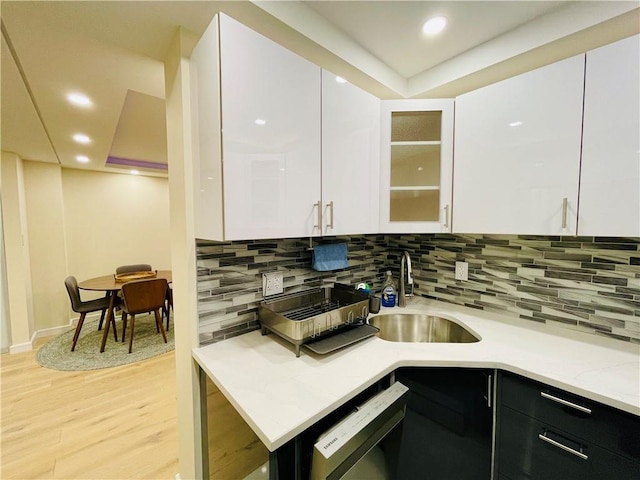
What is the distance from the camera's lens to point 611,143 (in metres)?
1.06

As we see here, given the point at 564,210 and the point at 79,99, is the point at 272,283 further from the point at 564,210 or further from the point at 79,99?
the point at 79,99

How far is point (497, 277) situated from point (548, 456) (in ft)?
2.97

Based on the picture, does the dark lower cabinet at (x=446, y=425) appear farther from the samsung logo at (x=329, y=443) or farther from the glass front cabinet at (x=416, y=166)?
the glass front cabinet at (x=416, y=166)

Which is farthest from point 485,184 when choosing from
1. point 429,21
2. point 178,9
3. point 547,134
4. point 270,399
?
point 178,9

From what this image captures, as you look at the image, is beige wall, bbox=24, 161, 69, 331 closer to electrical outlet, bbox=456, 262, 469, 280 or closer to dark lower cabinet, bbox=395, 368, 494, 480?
dark lower cabinet, bbox=395, 368, 494, 480

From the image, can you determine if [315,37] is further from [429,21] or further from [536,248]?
[536,248]

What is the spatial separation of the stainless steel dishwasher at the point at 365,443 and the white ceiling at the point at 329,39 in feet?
5.20

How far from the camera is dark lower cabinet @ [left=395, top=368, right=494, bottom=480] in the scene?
3.74 feet

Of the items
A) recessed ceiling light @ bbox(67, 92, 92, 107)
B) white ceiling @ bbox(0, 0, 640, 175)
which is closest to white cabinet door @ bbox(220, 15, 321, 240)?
white ceiling @ bbox(0, 0, 640, 175)

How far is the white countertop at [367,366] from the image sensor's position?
0.85 meters

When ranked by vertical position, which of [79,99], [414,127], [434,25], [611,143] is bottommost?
[611,143]

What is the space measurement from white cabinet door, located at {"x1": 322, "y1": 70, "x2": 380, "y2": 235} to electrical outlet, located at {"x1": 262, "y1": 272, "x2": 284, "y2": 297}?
410 mm

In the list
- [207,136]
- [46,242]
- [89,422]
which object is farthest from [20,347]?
[207,136]

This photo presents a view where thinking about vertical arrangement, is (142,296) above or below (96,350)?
above
